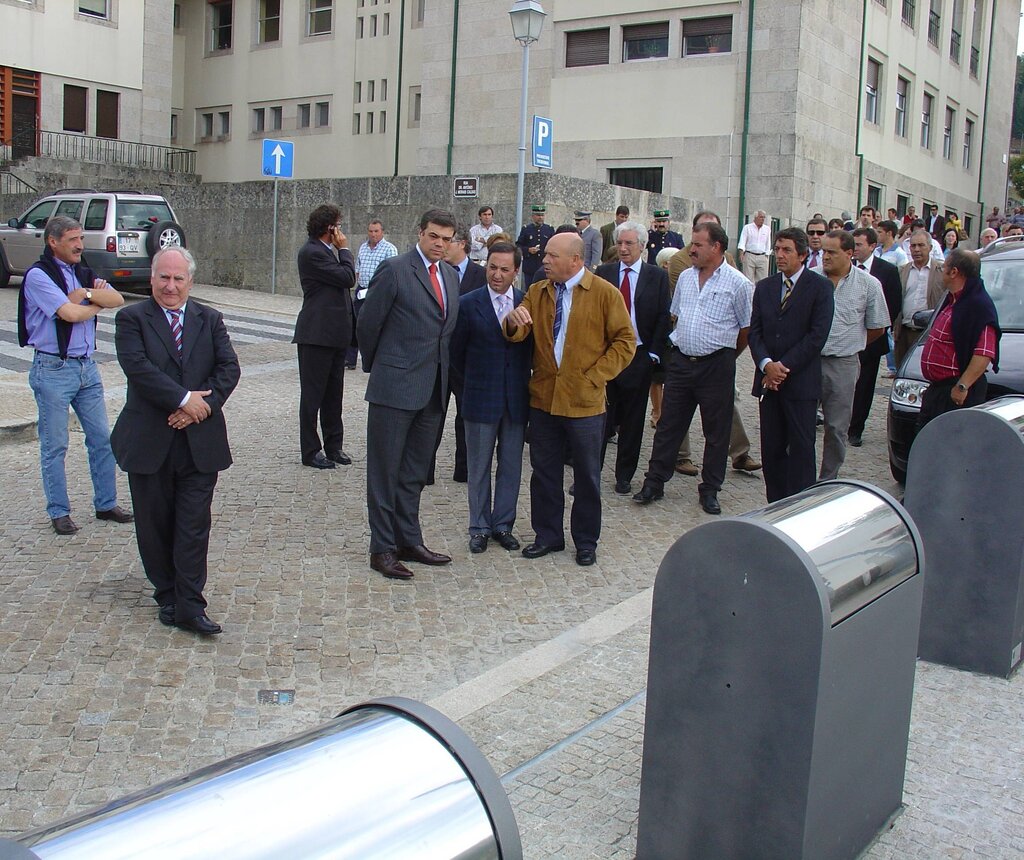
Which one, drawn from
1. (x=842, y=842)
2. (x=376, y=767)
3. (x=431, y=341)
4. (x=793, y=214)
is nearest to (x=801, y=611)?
(x=842, y=842)

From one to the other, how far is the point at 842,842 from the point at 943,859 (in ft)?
1.46

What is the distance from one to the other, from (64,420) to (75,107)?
33601 millimetres

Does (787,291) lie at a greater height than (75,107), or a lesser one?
lesser

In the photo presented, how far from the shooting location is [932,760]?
436cm

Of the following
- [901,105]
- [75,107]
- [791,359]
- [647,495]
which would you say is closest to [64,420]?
[647,495]

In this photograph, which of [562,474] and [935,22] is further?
[935,22]

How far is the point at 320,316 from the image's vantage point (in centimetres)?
907

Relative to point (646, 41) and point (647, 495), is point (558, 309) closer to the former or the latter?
point (647, 495)

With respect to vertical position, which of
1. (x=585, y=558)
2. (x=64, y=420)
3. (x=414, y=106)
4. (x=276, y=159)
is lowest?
(x=585, y=558)

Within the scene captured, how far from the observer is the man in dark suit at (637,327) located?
8719mm

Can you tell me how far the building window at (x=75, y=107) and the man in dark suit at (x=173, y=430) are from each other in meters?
34.8

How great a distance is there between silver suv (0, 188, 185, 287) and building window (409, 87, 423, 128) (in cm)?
1388

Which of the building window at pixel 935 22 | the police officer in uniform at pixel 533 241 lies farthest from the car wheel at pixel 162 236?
the building window at pixel 935 22

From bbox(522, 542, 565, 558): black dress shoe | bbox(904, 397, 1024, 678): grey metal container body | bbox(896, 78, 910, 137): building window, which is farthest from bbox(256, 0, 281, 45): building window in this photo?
bbox(904, 397, 1024, 678): grey metal container body
